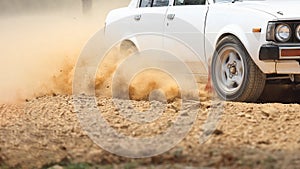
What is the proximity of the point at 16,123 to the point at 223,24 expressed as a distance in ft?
9.01

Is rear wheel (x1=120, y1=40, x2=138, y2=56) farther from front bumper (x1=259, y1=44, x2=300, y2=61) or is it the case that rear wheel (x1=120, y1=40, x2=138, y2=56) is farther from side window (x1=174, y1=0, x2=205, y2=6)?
front bumper (x1=259, y1=44, x2=300, y2=61)

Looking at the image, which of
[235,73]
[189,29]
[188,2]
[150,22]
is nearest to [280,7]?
[235,73]

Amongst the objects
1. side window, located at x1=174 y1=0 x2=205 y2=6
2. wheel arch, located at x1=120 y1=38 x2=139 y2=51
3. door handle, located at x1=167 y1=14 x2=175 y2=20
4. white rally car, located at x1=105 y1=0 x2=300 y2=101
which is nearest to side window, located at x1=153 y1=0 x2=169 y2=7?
white rally car, located at x1=105 y1=0 x2=300 y2=101

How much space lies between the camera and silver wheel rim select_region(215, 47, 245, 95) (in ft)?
26.7

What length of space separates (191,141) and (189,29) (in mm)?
3252

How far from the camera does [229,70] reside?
8289 millimetres

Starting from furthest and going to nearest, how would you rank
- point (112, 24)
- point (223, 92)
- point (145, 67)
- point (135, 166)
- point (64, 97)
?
point (112, 24)
point (145, 67)
point (64, 97)
point (223, 92)
point (135, 166)

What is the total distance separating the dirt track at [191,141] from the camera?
5.27 m

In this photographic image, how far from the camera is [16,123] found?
23.3 ft

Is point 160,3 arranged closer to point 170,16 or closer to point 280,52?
point 170,16

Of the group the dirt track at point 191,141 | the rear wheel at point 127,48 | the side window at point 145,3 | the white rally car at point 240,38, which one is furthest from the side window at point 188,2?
the dirt track at point 191,141

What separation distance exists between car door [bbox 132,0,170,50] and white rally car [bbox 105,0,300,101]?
0.03 m

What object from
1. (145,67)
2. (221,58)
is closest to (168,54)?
(145,67)

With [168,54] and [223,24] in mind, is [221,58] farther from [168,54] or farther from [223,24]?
[168,54]
